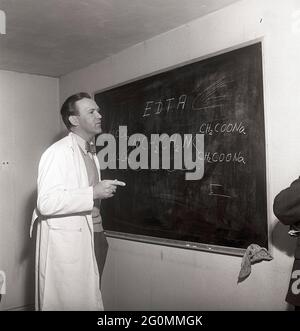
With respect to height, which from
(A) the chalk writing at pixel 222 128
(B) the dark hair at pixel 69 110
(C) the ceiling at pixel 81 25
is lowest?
(A) the chalk writing at pixel 222 128

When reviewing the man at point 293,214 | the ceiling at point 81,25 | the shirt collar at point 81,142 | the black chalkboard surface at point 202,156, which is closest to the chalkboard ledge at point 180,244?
the black chalkboard surface at point 202,156

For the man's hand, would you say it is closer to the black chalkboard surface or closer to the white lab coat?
the white lab coat

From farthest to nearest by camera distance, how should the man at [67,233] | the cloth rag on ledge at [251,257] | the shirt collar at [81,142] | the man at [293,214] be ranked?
the shirt collar at [81,142] < the man at [67,233] < the cloth rag on ledge at [251,257] < the man at [293,214]

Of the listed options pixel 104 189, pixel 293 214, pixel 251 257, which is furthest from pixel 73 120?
pixel 293 214

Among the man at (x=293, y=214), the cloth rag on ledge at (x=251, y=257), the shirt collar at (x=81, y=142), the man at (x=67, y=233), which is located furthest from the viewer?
the shirt collar at (x=81, y=142)

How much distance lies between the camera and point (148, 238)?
2.46m

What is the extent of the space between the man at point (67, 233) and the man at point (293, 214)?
77cm

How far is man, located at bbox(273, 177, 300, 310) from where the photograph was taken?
4.55 feet

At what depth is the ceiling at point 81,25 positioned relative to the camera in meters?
1.96

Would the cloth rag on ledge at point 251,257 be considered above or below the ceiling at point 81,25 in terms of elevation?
below

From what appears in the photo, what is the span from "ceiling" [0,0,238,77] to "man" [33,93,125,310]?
0.65 meters

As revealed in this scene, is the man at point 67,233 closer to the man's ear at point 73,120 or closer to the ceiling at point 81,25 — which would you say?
the man's ear at point 73,120

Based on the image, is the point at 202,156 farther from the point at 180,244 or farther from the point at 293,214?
the point at 293,214

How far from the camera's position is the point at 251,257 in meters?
1.83
